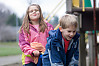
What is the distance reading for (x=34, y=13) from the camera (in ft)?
10.1

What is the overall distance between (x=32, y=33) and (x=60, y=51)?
61cm

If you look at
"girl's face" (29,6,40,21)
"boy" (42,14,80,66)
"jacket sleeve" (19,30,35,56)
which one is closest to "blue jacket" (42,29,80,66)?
"boy" (42,14,80,66)

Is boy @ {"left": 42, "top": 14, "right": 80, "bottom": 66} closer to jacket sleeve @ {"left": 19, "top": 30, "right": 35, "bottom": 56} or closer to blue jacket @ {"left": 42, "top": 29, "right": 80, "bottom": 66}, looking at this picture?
blue jacket @ {"left": 42, "top": 29, "right": 80, "bottom": 66}

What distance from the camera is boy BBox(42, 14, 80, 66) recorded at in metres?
2.49

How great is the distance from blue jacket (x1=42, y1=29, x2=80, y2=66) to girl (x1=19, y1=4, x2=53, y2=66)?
332 millimetres

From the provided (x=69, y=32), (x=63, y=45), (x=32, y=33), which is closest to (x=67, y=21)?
(x=69, y=32)

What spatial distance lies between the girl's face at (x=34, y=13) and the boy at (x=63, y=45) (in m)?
0.56

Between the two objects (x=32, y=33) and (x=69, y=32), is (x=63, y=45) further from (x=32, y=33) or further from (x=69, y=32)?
(x=32, y=33)

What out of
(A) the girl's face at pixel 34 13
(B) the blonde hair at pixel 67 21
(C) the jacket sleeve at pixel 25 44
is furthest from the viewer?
(A) the girl's face at pixel 34 13

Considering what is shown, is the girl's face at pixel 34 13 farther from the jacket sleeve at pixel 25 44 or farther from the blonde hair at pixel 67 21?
the blonde hair at pixel 67 21

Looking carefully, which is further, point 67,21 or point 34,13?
point 34,13

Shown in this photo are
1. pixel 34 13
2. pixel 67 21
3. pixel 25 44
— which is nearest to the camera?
pixel 67 21

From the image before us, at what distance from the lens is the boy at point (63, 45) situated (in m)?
2.49

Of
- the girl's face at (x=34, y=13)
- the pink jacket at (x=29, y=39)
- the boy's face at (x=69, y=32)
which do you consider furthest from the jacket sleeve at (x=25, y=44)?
the boy's face at (x=69, y=32)
